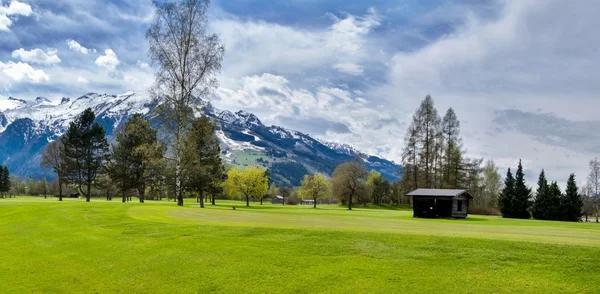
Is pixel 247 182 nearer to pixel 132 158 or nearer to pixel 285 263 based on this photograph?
pixel 132 158

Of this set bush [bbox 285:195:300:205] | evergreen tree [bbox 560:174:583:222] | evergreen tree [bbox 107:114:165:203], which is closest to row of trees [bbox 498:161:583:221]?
evergreen tree [bbox 560:174:583:222]

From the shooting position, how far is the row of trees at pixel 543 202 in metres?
67.3

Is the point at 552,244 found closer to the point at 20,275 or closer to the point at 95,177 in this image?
the point at 20,275

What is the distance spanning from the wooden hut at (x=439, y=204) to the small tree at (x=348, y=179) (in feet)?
106

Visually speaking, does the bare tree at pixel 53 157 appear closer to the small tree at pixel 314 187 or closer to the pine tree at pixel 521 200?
the small tree at pixel 314 187

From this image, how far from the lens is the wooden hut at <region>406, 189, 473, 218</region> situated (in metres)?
52.2

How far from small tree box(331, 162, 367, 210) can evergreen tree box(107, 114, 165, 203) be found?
39.1m

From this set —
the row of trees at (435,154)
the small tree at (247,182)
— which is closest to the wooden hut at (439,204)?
the row of trees at (435,154)

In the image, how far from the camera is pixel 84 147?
62969 millimetres

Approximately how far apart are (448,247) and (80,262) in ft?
45.2

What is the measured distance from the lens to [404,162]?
73562 mm

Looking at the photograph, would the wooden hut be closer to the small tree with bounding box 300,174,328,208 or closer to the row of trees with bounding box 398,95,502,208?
the row of trees with bounding box 398,95,502,208

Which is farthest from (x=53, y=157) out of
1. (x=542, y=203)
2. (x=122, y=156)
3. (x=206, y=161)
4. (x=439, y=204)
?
(x=542, y=203)

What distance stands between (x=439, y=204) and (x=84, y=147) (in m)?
54.6
